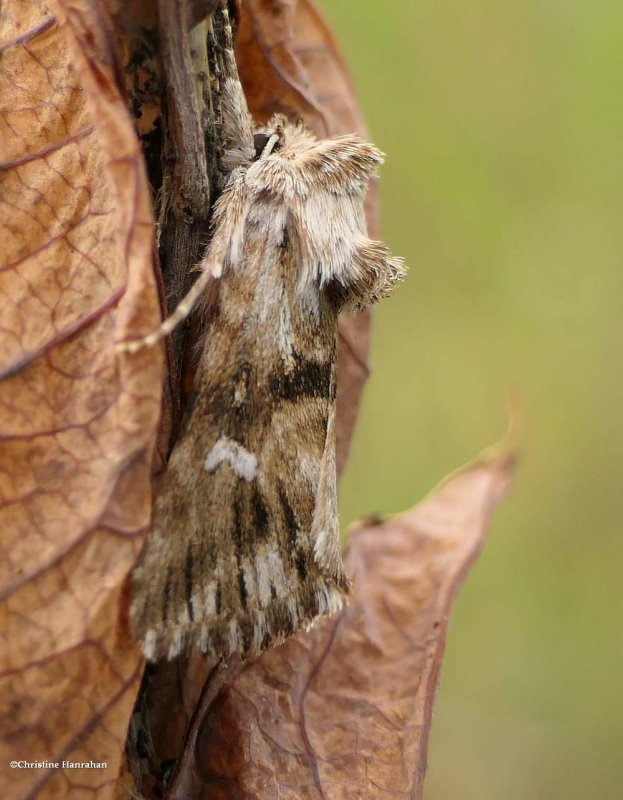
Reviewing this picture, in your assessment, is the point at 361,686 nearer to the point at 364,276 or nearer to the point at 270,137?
the point at 364,276

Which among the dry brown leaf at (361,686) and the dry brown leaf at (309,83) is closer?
the dry brown leaf at (361,686)

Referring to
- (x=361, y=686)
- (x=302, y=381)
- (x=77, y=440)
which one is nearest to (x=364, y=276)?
(x=302, y=381)

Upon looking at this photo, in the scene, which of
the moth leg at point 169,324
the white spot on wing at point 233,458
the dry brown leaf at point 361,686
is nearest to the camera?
the moth leg at point 169,324

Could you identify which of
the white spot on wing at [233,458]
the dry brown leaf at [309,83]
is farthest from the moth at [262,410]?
the dry brown leaf at [309,83]

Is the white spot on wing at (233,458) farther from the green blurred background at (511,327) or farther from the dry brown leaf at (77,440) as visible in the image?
the green blurred background at (511,327)

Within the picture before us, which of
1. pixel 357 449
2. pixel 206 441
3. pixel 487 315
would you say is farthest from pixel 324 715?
pixel 487 315

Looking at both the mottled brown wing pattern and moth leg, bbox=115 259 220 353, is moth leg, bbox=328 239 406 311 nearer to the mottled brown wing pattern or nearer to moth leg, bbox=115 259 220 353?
the mottled brown wing pattern

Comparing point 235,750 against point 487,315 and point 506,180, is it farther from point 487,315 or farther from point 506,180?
point 506,180
